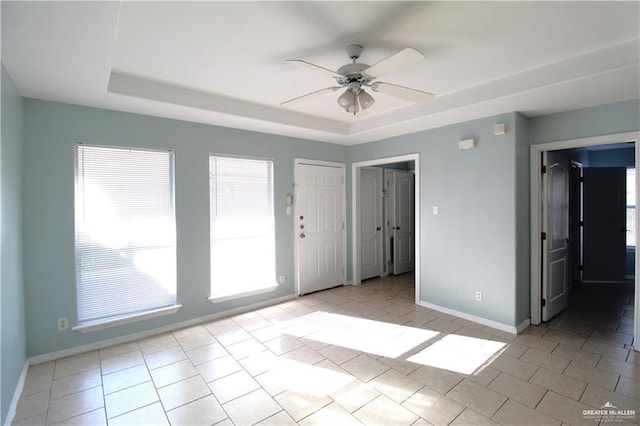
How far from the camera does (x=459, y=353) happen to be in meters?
2.92

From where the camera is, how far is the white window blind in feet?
9.96

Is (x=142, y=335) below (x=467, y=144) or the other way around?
below

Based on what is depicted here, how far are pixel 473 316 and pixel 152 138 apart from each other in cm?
424

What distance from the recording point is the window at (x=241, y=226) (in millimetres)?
3883

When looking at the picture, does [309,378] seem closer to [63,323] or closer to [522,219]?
[63,323]

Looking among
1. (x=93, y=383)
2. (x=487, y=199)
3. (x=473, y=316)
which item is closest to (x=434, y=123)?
(x=487, y=199)

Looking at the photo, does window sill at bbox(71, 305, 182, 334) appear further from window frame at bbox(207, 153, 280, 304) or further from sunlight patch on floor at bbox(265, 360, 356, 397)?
sunlight patch on floor at bbox(265, 360, 356, 397)

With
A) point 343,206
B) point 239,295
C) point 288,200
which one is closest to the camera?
point 239,295

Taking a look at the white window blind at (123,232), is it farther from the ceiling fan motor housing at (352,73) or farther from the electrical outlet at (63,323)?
the ceiling fan motor housing at (352,73)

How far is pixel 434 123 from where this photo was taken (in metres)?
3.84

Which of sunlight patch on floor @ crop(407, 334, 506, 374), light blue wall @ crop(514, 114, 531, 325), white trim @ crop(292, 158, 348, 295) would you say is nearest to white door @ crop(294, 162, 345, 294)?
white trim @ crop(292, 158, 348, 295)

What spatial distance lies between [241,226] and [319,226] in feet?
4.39

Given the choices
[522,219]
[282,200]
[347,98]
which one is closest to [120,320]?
[282,200]

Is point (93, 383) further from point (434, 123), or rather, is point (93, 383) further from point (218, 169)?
point (434, 123)
